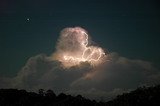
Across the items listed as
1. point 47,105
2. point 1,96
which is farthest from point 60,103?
point 1,96

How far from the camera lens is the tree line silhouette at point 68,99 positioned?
80.6m

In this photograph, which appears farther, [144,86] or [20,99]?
[20,99]

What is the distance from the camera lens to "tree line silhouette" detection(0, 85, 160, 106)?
80562mm

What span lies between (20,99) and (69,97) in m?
Result: 23.1

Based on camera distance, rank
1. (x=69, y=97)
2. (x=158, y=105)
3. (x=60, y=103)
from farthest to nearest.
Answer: (x=69, y=97), (x=60, y=103), (x=158, y=105)

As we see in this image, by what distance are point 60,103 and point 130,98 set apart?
54.5 meters

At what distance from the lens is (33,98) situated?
5955 inches

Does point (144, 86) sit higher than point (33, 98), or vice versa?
point (33, 98)

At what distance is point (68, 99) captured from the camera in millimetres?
139500

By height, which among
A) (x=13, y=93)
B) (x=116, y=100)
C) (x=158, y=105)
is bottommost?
(x=158, y=105)

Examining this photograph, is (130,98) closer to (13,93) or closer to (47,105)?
(47,105)

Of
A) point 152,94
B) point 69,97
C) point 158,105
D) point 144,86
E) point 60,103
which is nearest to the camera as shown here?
point 158,105

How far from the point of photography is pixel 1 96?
153875mm

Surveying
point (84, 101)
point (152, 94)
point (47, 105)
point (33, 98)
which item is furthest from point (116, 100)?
point (33, 98)
